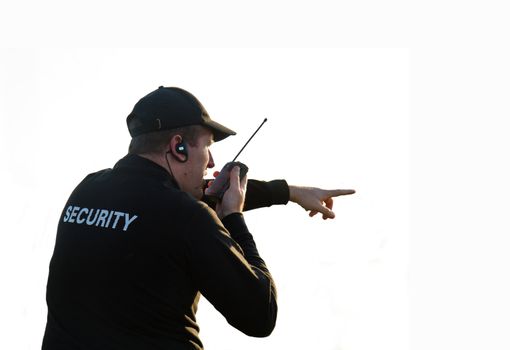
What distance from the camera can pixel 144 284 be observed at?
8.83 feet

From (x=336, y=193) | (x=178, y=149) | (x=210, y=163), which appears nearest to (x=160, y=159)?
(x=178, y=149)

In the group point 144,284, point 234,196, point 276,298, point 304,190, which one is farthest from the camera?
point 304,190

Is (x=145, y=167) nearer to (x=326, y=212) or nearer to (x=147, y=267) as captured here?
(x=147, y=267)

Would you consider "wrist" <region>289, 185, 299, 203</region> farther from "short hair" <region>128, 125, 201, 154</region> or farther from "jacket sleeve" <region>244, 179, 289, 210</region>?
"short hair" <region>128, 125, 201, 154</region>

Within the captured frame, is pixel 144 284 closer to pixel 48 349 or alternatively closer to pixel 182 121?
pixel 48 349

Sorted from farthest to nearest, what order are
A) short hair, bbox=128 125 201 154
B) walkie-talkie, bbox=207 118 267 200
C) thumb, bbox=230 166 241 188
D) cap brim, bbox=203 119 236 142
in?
walkie-talkie, bbox=207 118 267 200 < thumb, bbox=230 166 241 188 < cap brim, bbox=203 119 236 142 < short hair, bbox=128 125 201 154

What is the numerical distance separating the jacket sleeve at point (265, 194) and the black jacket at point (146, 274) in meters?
1.34

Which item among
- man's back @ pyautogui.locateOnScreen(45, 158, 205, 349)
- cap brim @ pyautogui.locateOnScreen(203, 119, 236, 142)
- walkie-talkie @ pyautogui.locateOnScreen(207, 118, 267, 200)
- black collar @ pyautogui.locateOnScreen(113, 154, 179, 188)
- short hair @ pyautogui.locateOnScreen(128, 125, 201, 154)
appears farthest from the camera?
walkie-talkie @ pyautogui.locateOnScreen(207, 118, 267, 200)

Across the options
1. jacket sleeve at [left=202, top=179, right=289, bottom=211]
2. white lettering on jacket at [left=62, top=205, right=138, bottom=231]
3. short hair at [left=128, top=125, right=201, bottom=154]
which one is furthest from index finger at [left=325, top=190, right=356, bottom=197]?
white lettering on jacket at [left=62, top=205, right=138, bottom=231]

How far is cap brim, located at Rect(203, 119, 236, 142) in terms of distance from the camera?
312 centimetres

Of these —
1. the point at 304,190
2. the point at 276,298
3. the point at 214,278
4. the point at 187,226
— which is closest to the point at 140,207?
the point at 187,226

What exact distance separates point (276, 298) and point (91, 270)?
805 millimetres

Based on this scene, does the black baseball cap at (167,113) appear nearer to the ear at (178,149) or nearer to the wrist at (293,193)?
the ear at (178,149)

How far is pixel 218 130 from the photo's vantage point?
10.4 feet
